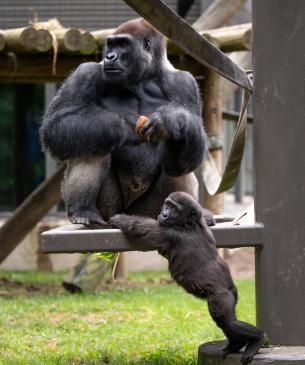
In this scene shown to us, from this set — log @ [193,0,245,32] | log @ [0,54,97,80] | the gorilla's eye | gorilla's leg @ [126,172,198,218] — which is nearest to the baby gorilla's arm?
gorilla's leg @ [126,172,198,218]

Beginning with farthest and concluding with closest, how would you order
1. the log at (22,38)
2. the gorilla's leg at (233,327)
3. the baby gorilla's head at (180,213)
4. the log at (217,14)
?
the log at (217,14)
the log at (22,38)
the baby gorilla's head at (180,213)
the gorilla's leg at (233,327)

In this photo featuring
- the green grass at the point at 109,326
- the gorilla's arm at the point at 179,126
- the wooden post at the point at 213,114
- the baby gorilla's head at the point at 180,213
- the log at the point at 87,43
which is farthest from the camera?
the wooden post at the point at 213,114

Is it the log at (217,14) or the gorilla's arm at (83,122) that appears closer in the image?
the gorilla's arm at (83,122)

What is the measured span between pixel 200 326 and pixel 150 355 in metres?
1.38

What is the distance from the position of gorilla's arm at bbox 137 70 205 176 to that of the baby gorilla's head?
0.33m

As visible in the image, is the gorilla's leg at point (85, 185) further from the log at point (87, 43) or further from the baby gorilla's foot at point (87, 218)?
the log at point (87, 43)

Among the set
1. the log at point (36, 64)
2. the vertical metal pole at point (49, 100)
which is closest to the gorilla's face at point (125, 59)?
the log at point (36, 64)

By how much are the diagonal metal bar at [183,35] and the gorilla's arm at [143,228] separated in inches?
28.0

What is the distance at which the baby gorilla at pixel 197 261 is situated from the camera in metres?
3.51

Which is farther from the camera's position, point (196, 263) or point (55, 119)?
point (55, 119)

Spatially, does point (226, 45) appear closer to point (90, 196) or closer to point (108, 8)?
point (108, 8)

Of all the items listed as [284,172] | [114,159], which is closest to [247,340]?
[284,172]

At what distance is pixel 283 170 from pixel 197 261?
534 millimetres

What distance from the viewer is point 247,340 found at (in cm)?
352
